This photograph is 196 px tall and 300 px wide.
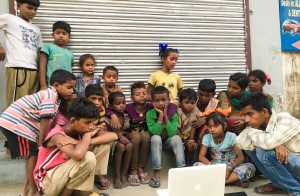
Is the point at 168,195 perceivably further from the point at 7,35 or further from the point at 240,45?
the point at 240,45

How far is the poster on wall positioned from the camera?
16.6 ft

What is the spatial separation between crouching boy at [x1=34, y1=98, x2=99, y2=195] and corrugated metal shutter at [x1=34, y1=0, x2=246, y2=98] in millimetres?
1705

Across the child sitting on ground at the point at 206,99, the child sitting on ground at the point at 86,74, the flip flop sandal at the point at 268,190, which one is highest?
the child sitting on ground at the point at 86,74

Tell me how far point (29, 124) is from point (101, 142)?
2.16ft

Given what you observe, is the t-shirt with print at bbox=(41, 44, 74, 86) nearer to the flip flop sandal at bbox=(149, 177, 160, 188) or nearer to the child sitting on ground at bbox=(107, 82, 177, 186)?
the child sitting on ground at bbox=(107, 82, 177, 186)

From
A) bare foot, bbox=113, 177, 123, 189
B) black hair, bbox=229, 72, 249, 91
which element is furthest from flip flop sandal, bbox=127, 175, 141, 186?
black hair, bbox=229, 72, 249, 91

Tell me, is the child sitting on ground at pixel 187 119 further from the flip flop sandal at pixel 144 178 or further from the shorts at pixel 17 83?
the shorts at pixel 17 83

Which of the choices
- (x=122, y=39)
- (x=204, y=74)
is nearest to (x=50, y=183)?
(x=122, y=39)

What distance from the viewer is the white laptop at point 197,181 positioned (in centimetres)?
171

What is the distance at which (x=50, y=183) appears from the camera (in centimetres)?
229

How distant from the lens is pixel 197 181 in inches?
69.1

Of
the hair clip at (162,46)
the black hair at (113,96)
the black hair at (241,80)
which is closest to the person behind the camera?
the black hair at (113,96)

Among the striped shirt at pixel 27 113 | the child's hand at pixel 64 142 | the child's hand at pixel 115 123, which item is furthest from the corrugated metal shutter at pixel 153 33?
the child's hand at pixel 64 142

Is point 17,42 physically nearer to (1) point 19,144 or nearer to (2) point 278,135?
(1) point 19,144
